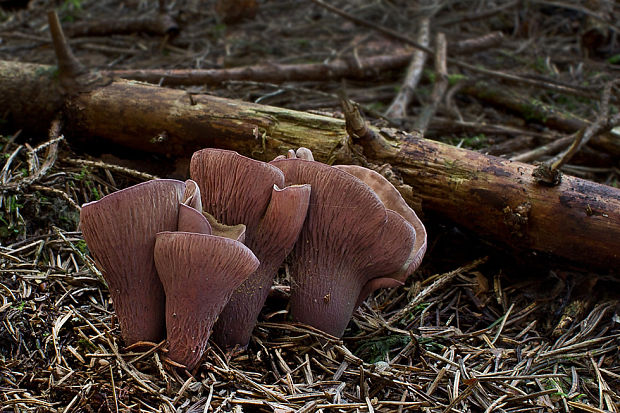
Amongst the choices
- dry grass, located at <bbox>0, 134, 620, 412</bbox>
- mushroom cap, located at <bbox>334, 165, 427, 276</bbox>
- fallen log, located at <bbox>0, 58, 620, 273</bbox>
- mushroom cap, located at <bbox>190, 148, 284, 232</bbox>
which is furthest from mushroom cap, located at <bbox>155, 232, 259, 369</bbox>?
fallen log, located at <bbox>0, 58, 620, 273</bbox>

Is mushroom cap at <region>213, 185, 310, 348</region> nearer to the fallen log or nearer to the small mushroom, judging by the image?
the small mushroom

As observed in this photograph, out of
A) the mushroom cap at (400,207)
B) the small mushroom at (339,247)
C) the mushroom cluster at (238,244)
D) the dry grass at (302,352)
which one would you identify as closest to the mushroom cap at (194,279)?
the mushroom cluster at (238,244)

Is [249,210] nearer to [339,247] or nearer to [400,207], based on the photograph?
[339,247]

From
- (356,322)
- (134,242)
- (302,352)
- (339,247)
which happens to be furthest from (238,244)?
(356,322)

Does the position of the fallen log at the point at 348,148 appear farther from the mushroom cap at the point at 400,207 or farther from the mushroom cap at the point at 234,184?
the mushroom cap at the point at 234,184

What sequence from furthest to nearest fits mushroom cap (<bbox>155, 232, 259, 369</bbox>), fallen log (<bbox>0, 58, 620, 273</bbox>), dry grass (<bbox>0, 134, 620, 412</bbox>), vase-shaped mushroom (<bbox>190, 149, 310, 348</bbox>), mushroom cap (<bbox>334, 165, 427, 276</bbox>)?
fallen log (<bbox>0, 58, 620, 273</bbox>)
mushroom cap (<bbox>334, 165, 427, 276</bbox>)
vase-shaped mushroom (<bbox>190, 149, 310, 348</bbox>)
dry grass (<bbox>0, 134, 620, 412</bbox>)
mushroom cap (<bbox>155, 232, 259, 369</bbox>)

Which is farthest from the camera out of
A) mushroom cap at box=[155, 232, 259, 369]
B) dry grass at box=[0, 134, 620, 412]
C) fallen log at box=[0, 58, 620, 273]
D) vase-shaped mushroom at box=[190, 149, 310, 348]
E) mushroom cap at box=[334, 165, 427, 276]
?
fallen log at box=[0, 58, 620, 273]

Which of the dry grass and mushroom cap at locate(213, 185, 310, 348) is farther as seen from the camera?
mushroom cap at locate(213, 185, 310, 348)
